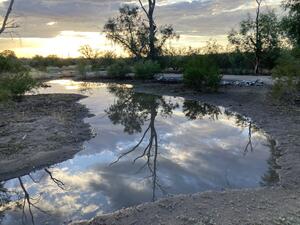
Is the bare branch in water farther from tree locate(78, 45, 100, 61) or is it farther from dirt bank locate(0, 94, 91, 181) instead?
tree locate(78, 45, 100, 61)

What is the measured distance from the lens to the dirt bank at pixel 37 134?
506 inches

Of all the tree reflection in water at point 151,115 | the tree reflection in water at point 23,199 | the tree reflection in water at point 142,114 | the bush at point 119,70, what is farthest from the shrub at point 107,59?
the tree reflection in water at point 23,199

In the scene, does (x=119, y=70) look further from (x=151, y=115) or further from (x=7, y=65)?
(x=151, y=115)

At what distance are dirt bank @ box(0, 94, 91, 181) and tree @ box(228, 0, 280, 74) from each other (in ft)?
51.8

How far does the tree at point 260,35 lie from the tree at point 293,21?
794 centimetres

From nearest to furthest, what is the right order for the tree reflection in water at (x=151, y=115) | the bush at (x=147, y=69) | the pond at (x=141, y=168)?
1. the pond at (x=141, y=168)
2. the tree reflection in water at (x=151, y=115)
3. the bush at (x=147, y=69)

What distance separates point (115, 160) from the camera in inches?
541

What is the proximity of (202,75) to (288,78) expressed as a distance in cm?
723

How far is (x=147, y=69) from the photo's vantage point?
37.0 m

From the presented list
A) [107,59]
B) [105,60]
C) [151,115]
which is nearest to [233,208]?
[151,115]

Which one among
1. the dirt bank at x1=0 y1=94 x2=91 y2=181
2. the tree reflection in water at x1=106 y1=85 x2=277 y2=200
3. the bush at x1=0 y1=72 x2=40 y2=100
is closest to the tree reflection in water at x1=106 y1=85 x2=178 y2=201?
the tree reflection in water at x1=106 y1=85 x2=277 y2=200

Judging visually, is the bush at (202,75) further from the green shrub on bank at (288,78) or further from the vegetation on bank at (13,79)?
the vegetation on bank at (13,79)

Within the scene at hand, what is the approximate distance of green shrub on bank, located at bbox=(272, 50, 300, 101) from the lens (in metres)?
20.9

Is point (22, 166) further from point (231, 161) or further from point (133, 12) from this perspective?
point (133, 12)
